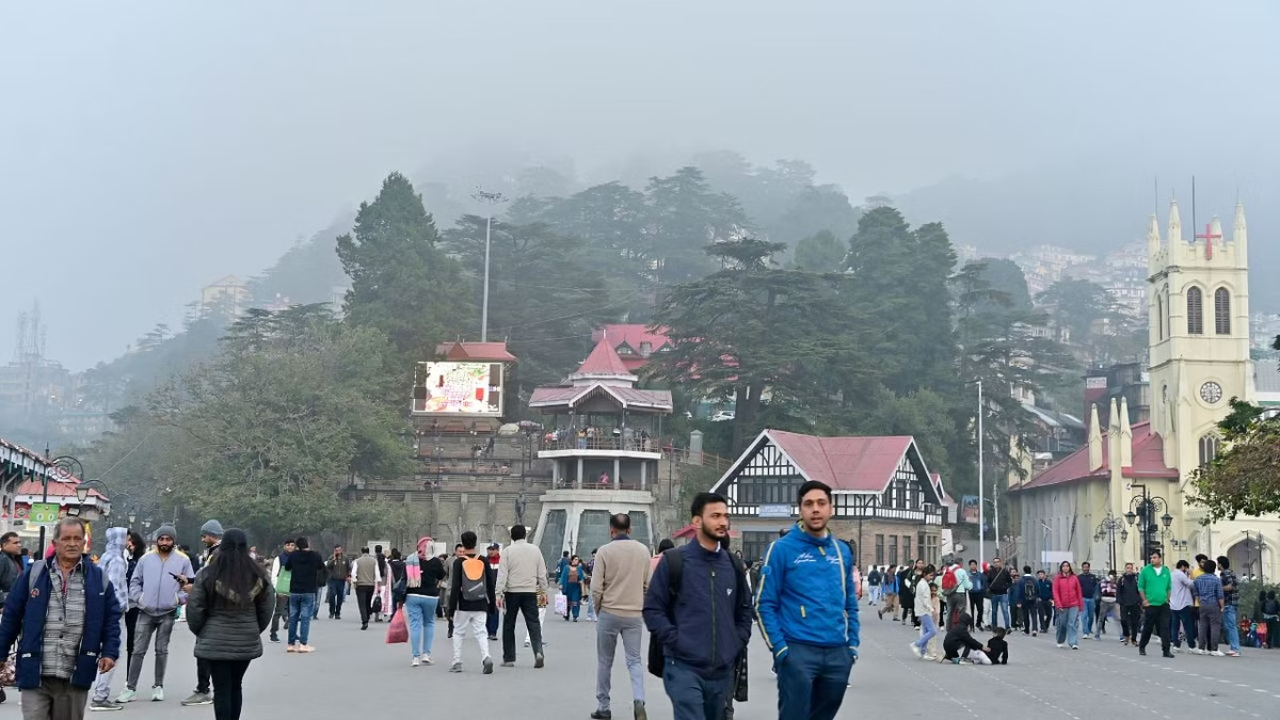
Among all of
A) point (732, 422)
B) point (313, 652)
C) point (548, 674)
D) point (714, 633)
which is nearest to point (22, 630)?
point (714, 633)

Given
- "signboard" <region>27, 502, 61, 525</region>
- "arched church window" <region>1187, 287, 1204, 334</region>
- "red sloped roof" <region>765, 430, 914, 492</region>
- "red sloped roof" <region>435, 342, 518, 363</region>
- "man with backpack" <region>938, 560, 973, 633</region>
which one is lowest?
"man with backpack" <region>938, 560, 973, 633</region>

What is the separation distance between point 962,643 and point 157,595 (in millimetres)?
11840

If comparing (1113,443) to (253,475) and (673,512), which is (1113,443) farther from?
(253,475)

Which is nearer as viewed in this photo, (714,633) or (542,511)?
(714,633)

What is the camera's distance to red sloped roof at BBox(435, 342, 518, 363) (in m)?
89.6

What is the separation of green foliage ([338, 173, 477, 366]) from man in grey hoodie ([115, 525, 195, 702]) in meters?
72.5

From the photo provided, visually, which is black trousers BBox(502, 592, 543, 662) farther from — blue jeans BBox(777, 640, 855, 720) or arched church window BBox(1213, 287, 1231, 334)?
arched church window BBox(1213, 287, 1231, 334)

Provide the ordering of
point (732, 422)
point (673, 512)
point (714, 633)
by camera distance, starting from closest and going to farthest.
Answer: point (714, 633) → point (673, 512) → point (732, 422)

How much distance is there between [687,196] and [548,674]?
15241 cm

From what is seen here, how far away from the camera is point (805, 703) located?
332 inches

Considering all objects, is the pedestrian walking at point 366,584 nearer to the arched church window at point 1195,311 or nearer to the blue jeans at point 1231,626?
the blue jeans at point 1231,626

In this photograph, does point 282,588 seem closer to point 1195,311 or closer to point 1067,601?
point 1067,601

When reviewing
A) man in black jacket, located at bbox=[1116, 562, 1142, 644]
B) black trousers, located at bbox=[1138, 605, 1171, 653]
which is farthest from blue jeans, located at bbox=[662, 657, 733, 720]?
man in black jacket, located at bbox=[1116, 562, 1142, 644]

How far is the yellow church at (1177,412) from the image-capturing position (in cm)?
7869
